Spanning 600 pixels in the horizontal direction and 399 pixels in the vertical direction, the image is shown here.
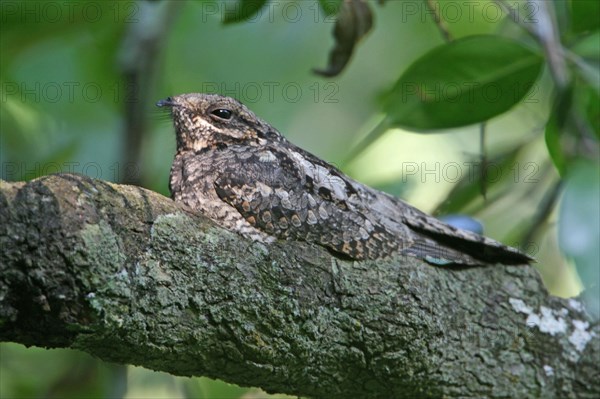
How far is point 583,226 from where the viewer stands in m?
2.57

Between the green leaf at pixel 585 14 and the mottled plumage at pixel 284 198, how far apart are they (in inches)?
37.4

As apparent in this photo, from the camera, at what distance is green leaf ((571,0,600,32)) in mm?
3211

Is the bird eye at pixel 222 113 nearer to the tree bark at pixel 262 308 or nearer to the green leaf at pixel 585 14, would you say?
the tree bark at pixel 262 308

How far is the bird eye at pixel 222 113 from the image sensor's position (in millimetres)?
3676

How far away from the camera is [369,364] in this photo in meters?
2.86

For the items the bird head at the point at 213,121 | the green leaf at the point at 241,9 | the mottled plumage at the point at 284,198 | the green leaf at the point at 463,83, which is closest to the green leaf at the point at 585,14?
the green leaf at the point at 463,83

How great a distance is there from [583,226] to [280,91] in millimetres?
1955

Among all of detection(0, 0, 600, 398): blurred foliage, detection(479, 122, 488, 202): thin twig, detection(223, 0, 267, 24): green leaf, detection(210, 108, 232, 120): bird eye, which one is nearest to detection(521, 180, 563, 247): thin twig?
detection(0, 0, 600, 398): blurred foliage

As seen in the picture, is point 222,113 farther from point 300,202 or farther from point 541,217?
point 541,217

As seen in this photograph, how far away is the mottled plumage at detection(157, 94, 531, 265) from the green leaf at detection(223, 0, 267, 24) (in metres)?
0.56

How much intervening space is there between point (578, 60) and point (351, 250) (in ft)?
4.14

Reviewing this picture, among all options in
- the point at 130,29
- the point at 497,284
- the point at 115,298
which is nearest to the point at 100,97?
the point at 130,29

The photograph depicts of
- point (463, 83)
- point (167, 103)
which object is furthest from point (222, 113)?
point (463, 83)

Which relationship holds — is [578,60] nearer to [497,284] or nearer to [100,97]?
[497,284]
